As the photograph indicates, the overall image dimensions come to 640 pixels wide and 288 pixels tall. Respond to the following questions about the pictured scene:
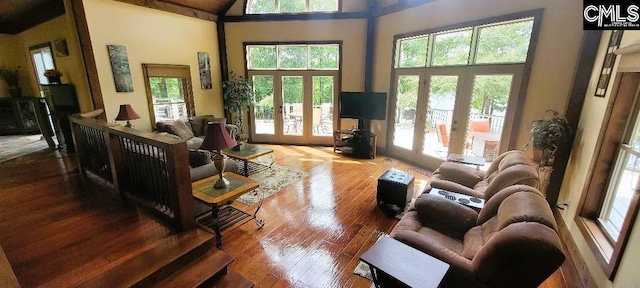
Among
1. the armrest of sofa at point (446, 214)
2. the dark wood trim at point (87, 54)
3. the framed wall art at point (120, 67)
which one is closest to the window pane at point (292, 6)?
the framed wall art at point (120, 67)

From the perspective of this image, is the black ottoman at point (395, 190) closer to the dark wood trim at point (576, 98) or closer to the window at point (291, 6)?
the dark wood trim at point (576, 98)

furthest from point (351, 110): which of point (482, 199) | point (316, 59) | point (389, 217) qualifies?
point (482, 199)

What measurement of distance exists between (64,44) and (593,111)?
8.11 m

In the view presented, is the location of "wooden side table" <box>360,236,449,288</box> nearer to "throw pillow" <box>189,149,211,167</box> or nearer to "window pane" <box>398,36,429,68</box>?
"throw pillow" <box>189,149,211,167</box>

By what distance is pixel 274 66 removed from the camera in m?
6.62

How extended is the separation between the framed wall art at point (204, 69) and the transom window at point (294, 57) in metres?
1.00

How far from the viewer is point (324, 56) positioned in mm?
6344

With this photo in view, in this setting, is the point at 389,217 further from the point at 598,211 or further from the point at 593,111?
the point at 593,111

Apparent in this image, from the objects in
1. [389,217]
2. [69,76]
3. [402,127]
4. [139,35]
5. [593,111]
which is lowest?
[389,217]

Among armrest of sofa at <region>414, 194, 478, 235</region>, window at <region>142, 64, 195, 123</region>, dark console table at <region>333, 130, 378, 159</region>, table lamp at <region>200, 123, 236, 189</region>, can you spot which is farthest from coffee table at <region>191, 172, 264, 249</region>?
window at <region>142, 64, 195, 123</region>

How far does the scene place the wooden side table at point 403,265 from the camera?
1.47 metres

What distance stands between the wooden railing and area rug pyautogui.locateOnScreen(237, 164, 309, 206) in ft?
4.17

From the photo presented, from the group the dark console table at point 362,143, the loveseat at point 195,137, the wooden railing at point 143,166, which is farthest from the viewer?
the dark console table at point 362,143
